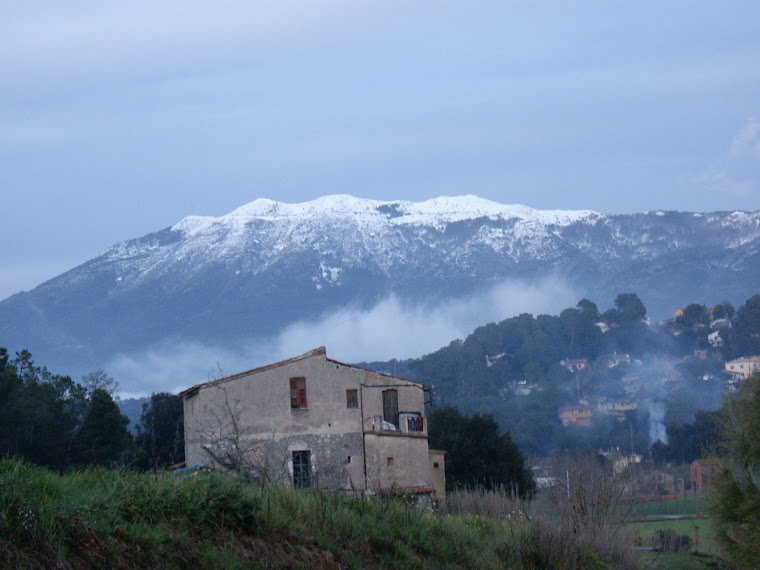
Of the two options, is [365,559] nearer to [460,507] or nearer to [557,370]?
[460,507]

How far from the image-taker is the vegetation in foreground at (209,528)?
9422mm

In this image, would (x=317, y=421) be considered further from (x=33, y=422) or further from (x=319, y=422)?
(x=33, y=422)

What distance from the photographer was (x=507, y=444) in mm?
55281

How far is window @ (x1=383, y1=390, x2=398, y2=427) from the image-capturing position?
39531 mm

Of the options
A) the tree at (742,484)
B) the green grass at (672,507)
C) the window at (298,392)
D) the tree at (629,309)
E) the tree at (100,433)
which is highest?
the tree at (629,309)

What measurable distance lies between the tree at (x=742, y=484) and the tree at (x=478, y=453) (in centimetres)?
3243

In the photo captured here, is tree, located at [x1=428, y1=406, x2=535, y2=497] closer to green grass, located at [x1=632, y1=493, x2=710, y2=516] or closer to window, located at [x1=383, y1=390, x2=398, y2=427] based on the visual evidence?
green grass, located at [x1=632, y1=493, x2=710, y2=516]

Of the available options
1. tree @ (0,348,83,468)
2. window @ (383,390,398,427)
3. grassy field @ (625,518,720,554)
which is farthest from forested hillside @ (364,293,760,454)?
tree @ (0,348,83,468)

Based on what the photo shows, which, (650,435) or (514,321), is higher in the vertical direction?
(514,321)

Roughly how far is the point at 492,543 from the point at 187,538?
251 inches

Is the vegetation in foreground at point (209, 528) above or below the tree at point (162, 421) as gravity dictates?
below

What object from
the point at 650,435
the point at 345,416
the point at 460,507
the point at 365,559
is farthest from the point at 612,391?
the point at 365,559

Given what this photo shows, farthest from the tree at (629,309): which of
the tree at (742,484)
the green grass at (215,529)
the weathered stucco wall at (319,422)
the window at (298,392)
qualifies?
the green grass at (215,529)

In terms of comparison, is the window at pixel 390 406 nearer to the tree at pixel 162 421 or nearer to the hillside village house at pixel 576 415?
the tree at pixel 162 421
